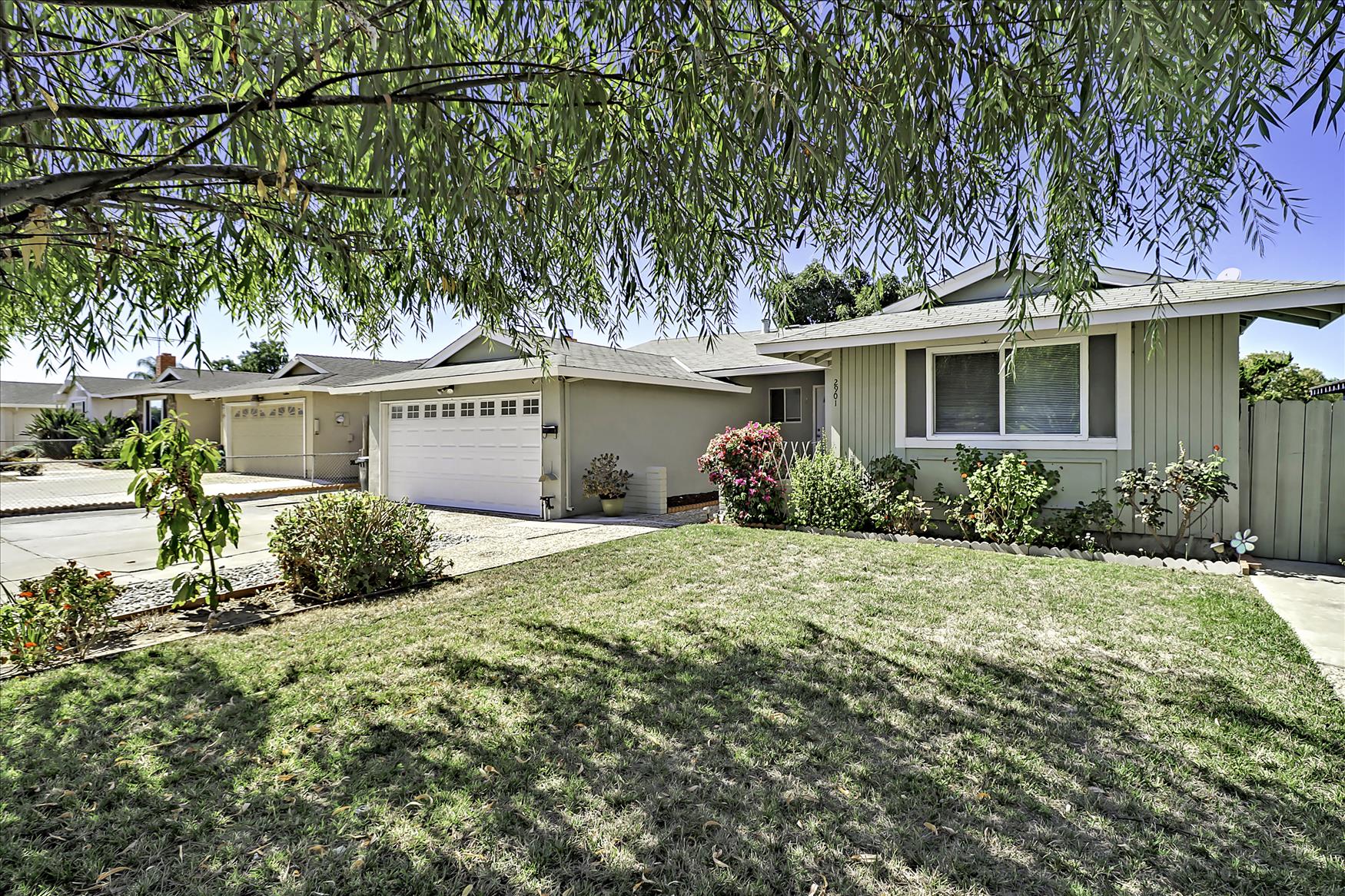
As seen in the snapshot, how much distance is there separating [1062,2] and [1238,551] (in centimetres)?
713

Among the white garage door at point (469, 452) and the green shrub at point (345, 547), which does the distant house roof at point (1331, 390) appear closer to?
the white garage door at point (469, 452)

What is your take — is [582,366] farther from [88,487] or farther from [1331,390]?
[88,487]

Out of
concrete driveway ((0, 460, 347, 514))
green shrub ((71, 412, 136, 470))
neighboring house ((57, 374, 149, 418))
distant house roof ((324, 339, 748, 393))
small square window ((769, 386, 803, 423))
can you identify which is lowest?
concrete driveway ((0, 460, 347, 514))

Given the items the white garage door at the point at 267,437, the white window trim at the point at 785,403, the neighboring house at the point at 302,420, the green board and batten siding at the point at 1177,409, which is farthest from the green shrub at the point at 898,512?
the white garage door at the point at 267,437

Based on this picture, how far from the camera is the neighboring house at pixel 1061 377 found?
24.4ft

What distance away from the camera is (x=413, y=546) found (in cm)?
655

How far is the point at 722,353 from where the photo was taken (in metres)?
16.8

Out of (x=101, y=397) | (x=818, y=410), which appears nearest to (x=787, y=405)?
(x=818, y=410)

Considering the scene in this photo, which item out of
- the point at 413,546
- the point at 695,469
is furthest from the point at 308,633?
the point at 695,469

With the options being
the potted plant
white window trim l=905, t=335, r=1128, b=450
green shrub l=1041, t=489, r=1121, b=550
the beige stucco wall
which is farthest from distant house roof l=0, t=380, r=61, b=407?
green shrub l=1041, t=489, r=1121, b=550

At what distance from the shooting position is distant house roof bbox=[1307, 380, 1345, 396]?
11082mm

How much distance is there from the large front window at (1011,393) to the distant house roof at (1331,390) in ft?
18.6

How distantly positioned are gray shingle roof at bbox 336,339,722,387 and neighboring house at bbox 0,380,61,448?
103ft

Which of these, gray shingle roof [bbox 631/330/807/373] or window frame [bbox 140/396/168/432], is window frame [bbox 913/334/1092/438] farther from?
window frame [bbox 140/396/168/432]
